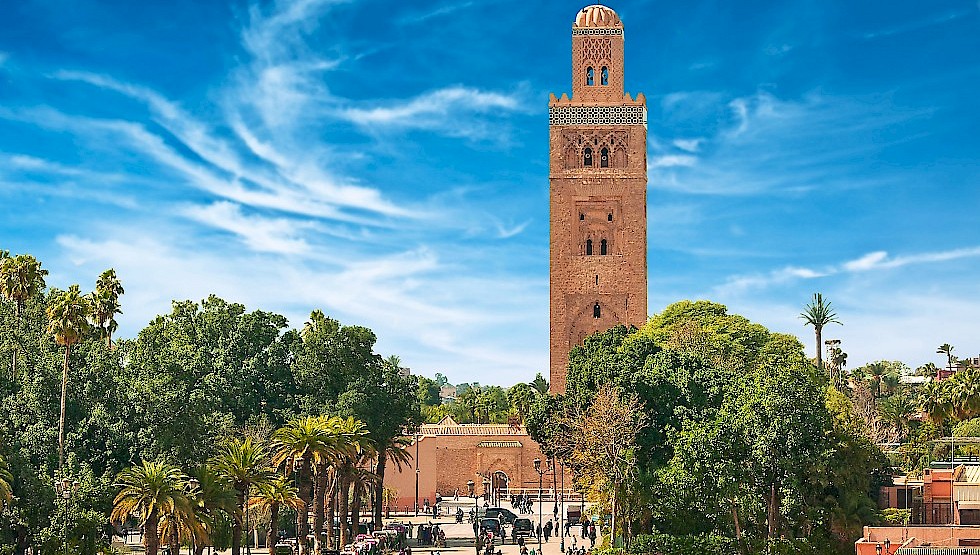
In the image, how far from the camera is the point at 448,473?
8131 cm

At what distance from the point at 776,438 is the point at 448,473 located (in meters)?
43.5

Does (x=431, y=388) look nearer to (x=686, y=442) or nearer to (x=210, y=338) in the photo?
(x=210, y=338)

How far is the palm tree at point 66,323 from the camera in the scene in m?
37.6

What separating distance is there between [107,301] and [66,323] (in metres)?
16.2

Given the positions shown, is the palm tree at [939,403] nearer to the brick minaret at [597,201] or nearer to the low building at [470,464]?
the brick minaret at [597,201]

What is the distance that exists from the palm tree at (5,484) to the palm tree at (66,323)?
11.0 ft

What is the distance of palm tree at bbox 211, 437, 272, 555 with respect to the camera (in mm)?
38469

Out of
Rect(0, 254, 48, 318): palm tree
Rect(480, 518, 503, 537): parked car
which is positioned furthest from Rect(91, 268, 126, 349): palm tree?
Rect(480, 518, 503, 537): parked car

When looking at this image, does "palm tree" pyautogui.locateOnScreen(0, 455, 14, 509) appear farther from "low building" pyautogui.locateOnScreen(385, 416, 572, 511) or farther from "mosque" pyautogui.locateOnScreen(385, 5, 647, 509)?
"low building" pyautogui.locateOnScreen(385, 416, 572, 511)

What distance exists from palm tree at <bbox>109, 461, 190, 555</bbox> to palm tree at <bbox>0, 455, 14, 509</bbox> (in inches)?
118

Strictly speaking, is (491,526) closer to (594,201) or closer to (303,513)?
(303,513)

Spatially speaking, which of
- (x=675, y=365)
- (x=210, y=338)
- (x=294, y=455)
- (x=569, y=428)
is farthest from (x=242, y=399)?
(x=675, y=365)

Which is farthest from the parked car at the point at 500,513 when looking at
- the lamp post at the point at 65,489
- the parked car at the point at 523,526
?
the lamp post at the point at 65,489

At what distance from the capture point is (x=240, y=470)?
1517 inches
